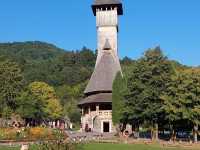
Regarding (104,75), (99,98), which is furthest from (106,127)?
(104,75)

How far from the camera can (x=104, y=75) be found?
61594 mm

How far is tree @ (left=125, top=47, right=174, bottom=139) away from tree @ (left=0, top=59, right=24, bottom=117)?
27.0 m

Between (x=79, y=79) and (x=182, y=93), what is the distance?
8533 cm

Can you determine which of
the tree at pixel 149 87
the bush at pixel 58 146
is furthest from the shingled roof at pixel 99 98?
the bush at pixel 58 146

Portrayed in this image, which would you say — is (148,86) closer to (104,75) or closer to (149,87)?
(149,87)

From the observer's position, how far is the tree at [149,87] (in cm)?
4319

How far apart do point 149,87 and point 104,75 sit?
18.3m

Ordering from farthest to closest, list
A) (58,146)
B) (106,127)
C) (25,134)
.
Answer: (106,127), (25,134), (58,146)

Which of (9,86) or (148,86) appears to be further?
(9,86)

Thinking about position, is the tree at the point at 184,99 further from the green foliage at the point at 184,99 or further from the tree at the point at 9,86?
the tree at the point at 9,86

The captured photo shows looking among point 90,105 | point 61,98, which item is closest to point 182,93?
point 90,105

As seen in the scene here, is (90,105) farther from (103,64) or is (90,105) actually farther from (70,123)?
(70,123)

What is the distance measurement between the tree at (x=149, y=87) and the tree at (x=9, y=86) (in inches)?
1061

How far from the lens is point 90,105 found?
60281mm
